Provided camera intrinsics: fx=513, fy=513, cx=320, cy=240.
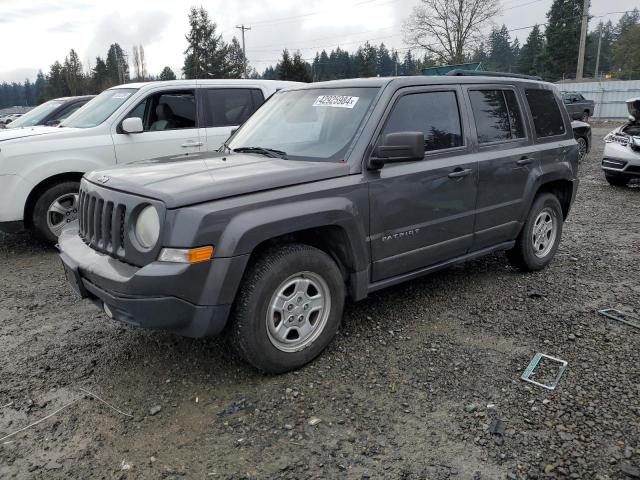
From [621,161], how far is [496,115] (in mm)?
6692

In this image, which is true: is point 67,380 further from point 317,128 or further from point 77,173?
point 77,173

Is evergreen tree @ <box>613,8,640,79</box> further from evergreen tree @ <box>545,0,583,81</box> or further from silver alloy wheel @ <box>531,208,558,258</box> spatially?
silver alloy wheel @ <box>531,208,558,258</box>

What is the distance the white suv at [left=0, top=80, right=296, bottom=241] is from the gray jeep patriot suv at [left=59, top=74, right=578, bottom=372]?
2.70 metres

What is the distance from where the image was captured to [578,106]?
84.3 ft

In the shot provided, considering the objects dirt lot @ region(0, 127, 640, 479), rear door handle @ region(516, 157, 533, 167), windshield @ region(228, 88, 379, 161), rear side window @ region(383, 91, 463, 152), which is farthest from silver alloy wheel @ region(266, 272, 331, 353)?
rear door handle @ region(516, 157, 533, 167)

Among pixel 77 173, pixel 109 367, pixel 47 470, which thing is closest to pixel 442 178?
pixel 109 367

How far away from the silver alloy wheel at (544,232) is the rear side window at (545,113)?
80 cm

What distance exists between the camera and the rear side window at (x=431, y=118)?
3.82 meters

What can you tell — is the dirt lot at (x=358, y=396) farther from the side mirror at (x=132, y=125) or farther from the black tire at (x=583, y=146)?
the black tire at (x=583, y=146)

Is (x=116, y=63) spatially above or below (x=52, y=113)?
above

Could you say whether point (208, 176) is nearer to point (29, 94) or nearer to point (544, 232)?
point (544, 232)

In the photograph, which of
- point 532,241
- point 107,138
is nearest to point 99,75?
point 107,138

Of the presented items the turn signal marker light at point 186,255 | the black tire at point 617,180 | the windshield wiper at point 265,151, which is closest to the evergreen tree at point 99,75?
the black tire at point 617,180

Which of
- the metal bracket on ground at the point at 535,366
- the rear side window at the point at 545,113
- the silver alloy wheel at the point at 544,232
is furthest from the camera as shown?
the silver alloy wheel at the point at 544,232
